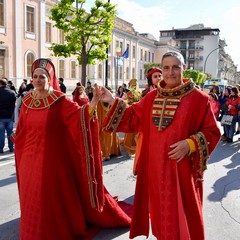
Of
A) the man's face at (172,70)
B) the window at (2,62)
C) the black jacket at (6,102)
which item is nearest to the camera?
the man's face at (172,70)

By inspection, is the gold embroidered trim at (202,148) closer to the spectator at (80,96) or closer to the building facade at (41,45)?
the spectator at (80,96)

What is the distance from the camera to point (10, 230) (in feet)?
12.5

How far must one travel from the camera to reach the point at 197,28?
8500cm

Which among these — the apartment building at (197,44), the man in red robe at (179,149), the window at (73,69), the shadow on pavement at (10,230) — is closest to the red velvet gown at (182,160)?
the man in red robe at (179,149)

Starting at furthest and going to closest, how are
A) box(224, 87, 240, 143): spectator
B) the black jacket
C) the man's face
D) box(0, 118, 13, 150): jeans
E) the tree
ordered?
the tree < box(224, 87, 240, 143): spectator < box(0, 118, 13, 150): jeans < the black jacket < the man's face

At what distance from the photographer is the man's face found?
2646 millimetres

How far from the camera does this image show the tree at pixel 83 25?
54.6 feet

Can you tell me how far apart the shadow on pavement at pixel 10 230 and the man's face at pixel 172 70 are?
247cm

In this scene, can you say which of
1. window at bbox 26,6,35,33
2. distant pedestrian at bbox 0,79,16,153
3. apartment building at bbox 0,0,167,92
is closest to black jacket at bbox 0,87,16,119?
distant pedestrian at bbox 0,79,16,153

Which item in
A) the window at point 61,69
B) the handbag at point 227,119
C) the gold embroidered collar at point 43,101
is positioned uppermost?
the window at point 61,69

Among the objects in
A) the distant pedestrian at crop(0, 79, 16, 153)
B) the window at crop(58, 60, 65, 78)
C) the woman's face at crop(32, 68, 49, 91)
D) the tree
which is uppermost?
the tree

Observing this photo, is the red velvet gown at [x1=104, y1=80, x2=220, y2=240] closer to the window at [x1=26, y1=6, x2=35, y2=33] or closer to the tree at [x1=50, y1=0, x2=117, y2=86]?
the tree at [x1=50, y1=0, x2=117, y2=86]

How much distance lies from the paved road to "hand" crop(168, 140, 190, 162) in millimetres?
1515

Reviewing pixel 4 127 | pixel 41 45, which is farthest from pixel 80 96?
pixel 41 45
